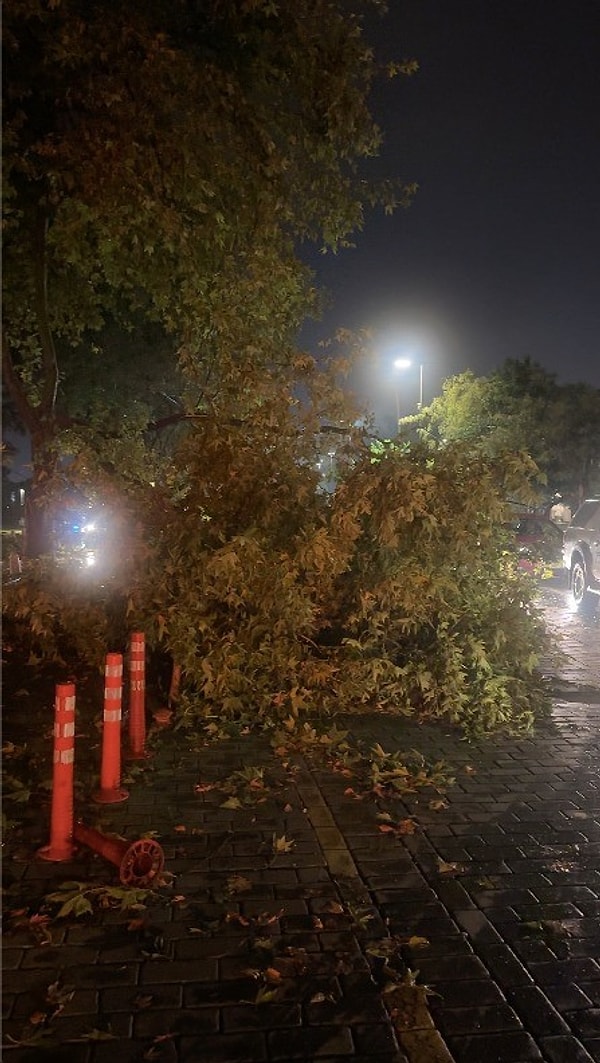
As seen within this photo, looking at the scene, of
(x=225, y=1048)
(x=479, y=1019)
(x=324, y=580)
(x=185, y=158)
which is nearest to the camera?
(x=225, y=1048)

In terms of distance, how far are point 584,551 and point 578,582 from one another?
756 mm

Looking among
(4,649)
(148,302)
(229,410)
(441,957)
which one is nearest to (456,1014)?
(441,957)

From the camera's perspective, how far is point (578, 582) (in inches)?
639

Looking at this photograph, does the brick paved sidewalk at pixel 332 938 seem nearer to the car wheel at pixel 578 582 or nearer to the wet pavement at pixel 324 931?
the wet pavement at pixel 324 931

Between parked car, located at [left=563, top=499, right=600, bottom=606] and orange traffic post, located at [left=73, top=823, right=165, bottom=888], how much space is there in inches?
468

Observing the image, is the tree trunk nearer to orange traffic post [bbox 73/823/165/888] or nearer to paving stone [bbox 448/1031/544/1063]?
orange traffic post [bbox 73/823/165/888]

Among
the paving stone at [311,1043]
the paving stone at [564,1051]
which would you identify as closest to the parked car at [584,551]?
the paving stone at [564,1051]

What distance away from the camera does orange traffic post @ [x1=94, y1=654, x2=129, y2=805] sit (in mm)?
5586

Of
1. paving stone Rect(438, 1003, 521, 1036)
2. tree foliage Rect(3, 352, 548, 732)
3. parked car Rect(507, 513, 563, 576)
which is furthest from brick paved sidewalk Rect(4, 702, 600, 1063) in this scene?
parked car Rect(507, 513, 563, 576)

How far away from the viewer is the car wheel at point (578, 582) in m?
15.8

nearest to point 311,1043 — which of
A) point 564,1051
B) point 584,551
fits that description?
point 564,1051

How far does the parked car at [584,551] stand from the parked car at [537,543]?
0.92ft

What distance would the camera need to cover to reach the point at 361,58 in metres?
9.03

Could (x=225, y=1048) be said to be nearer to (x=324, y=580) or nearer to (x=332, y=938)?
(x=332, y=938)
